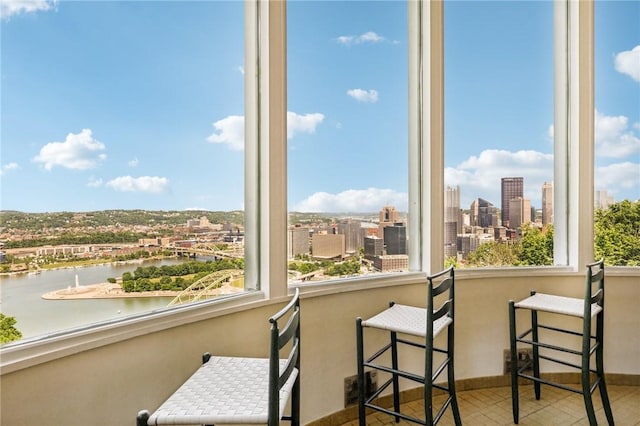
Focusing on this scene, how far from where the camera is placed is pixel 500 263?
258 centimetres

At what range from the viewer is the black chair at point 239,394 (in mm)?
1084

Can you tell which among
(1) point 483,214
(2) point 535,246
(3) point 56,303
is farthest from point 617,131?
(3) point 56,303

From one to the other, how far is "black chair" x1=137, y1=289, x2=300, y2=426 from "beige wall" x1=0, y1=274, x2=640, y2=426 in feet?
0.76

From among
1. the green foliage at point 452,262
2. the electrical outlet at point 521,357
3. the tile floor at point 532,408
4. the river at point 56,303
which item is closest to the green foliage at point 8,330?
the river at point 56,303

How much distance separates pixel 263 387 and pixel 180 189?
0.92m

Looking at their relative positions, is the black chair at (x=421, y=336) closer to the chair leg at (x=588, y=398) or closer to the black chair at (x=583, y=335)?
the black chair at (x=583, y=335)

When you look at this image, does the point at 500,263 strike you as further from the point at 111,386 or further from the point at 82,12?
the point at 82,12

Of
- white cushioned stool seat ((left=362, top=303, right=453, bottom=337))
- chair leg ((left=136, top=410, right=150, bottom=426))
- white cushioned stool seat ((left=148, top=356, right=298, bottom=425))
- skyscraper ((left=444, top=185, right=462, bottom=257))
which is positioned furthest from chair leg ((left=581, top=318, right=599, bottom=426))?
chair leg ((left=136, top=410, right=150, bottom=426))

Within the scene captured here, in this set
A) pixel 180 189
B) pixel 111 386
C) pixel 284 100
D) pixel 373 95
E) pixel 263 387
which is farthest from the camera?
pixel 373 95

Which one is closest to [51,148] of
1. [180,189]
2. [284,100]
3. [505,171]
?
[180,189]

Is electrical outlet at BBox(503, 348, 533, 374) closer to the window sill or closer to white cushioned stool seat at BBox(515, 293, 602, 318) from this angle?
white cushioned stool seat at BBox(515, 293, 602, 318)

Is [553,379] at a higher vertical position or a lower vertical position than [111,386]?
lower

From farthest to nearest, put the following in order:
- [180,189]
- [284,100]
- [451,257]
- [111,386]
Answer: [451,257], [284,100], [180,189], [111,386]

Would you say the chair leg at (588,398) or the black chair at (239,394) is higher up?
the black chair at (239,394)
